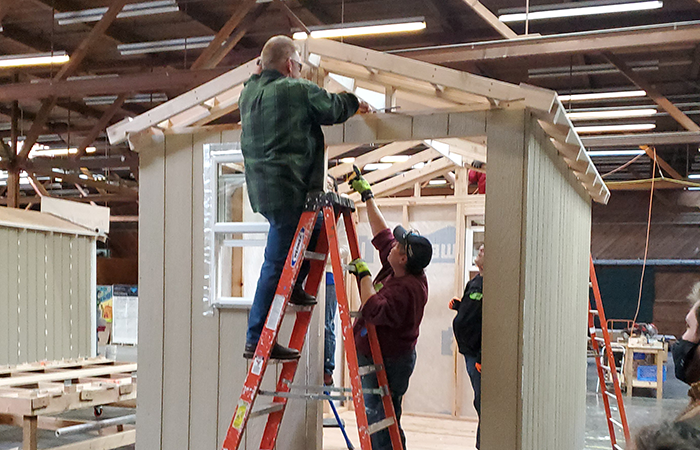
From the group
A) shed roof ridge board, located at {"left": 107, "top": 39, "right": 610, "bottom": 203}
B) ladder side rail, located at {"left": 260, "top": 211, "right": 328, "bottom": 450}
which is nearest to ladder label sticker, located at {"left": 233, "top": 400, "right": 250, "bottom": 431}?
ladder side rail, located at {"left": 260, "top": 211, "right": 328, "bottom": 450}

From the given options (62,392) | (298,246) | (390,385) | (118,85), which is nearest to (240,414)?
(298,246)

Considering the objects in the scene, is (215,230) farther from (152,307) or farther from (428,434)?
(428,434)

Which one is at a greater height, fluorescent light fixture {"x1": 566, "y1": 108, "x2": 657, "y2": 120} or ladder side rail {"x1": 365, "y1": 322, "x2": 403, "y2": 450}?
fluorescent light fixture {"x1": 566, "y1": 108, "x2": 657, "y2": 120}

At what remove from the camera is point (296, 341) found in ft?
11.0

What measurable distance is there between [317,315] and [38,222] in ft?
18.2

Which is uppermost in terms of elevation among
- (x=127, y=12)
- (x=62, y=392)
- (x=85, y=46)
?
(x=127, y=12)

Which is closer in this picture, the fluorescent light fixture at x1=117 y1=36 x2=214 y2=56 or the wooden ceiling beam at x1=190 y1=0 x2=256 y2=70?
the wooden ceiling beam at x1=190 y1=0 x2=256 y2=70

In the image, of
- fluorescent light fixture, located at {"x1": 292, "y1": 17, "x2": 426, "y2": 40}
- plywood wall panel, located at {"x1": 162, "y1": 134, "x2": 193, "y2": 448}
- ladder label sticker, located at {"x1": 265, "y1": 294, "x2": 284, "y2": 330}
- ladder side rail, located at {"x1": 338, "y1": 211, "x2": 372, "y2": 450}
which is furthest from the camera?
fluorescent light fixture, located at {"x1": 292, "y1": 17, "x2": 426, "y2": 40}

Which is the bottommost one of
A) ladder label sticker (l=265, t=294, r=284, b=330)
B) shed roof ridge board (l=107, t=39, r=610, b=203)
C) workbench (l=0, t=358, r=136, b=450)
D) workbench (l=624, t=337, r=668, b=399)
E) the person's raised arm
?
workbench (l=624, t=337, r=668, b=399)

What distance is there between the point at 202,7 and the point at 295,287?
21.5 feet

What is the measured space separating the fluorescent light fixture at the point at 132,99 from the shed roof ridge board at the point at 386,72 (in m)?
8.14

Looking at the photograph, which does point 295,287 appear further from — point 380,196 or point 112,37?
point 112,37

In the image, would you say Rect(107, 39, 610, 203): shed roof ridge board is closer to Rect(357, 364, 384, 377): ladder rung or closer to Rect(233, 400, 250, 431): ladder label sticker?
Rect(357, 364, 384, 377): ladder rung

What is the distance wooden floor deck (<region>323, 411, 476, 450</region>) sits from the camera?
249 inches
